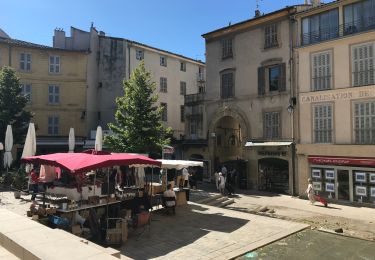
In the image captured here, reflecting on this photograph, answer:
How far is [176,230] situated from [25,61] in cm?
2533

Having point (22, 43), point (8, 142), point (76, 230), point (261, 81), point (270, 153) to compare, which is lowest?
point (76, 230)

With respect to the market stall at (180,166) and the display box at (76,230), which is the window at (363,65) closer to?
the market stall at (180,166)

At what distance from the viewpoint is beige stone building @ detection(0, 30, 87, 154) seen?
31.9 m

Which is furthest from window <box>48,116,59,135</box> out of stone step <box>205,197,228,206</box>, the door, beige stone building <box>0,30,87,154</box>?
the door

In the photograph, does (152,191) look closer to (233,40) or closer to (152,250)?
(152,250)

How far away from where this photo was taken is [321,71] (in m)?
22.4

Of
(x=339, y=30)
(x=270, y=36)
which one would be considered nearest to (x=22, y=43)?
(x=270, y=36)

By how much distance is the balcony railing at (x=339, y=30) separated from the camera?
20.4m

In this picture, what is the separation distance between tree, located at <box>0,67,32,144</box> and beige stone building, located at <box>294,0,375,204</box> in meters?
19.6

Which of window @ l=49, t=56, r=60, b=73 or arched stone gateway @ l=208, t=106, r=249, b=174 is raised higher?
window @ l=49, t=56, r=60, b=73

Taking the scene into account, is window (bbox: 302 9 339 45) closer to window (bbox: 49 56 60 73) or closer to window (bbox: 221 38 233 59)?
window (bbox: 221 38 233 59)

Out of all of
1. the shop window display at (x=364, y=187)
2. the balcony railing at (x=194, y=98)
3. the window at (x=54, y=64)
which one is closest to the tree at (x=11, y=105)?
the window at (x=54, y=64)

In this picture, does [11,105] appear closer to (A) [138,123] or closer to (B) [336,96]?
(A) [138,123]

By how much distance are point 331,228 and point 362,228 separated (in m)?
1.50
